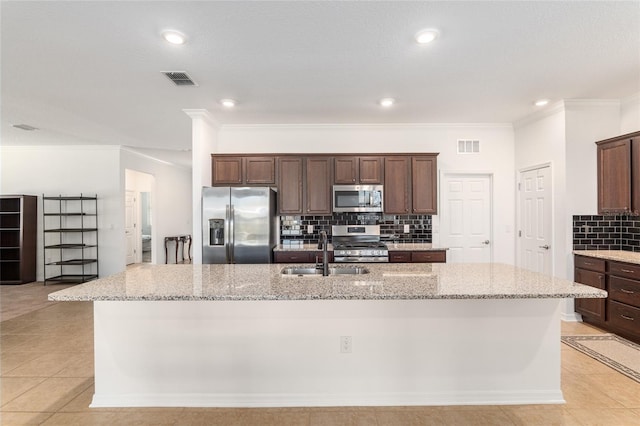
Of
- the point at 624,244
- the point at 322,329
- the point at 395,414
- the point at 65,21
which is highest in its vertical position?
the point at 65,21

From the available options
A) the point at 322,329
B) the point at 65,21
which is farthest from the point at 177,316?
the point at 65,21

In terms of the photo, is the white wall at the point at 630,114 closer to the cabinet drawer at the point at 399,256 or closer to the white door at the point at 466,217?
the white door at the point at 466,217

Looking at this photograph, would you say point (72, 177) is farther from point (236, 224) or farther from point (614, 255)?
point (614, 255)

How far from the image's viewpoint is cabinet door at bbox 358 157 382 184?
4.92 m

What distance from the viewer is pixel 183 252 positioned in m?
9.51

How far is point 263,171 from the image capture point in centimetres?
495

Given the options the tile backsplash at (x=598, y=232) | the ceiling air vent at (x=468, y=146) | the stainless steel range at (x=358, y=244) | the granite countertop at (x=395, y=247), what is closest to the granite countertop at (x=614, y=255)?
the tile backsplash at (x=598, y=232)

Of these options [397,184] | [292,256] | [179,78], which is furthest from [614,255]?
[179,78]

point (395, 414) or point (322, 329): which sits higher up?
point (322, 329)

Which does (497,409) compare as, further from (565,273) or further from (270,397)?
(565,273)

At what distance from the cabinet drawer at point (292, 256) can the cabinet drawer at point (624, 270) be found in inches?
135

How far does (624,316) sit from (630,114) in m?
2.38

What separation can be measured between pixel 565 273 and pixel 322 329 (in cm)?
354

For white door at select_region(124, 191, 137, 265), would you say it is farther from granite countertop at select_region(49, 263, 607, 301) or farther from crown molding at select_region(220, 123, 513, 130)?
granite countertop at select_region(49, 263, 607, 301)
